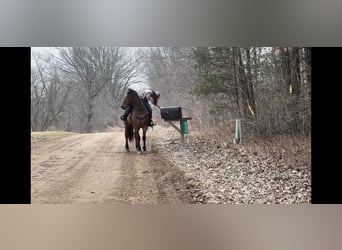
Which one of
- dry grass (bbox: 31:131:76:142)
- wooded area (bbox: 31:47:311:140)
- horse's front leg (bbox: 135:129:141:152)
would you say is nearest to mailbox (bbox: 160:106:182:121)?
wooded area (bbox: 31:47:311:140)

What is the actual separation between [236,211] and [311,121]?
1.05 m

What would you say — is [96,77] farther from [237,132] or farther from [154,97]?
[237,132]

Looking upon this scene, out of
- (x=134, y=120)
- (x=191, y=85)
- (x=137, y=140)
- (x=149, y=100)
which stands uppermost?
(x=191, y=85)

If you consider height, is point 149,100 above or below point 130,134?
above

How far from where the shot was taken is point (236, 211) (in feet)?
11.8

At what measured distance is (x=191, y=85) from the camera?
143 inches

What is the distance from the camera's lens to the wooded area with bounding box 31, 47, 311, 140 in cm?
360

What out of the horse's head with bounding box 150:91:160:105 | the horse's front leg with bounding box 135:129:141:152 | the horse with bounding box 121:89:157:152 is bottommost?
the horse's front leg with bounding box 135:129:141:152

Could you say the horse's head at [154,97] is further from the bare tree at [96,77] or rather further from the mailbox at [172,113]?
the bare tree at [96,77]

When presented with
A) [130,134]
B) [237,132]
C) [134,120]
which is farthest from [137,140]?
[237,132]

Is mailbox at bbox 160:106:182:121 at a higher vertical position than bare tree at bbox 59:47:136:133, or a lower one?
lower

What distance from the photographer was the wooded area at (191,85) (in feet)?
11.8

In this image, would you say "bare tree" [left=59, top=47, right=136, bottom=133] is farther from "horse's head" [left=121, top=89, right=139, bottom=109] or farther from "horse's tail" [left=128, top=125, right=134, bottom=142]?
"horse's tail" [left=128, top=125, right=134, bottom=142]

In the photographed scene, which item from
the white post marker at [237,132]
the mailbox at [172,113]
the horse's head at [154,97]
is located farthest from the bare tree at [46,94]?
the white post marker at [237,132]
